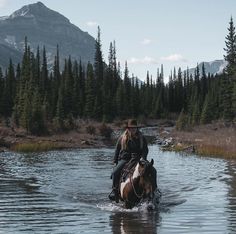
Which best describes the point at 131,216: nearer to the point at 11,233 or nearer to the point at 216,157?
the point at 11,233

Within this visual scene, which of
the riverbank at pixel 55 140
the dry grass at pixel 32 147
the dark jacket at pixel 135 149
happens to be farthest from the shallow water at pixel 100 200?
the riverbank at pixel 55 140

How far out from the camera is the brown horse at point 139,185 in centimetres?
1413

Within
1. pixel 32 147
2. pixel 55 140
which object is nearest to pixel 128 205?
pixel 32 147

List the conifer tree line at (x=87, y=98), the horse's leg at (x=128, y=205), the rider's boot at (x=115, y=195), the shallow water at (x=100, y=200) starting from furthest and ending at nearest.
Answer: the conifer tree line at (x=87, y=98) < the rider's boot at (x=115, y=195) < the horse's leg at (x=128, y=205) < the shallow water at (x=100, y=200)

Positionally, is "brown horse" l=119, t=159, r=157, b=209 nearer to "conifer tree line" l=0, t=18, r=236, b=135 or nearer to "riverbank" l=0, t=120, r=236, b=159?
"riverbank" l=0, t=120, r=236, b=159

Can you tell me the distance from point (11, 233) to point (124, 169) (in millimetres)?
4569

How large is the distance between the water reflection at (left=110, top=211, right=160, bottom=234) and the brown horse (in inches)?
17.9

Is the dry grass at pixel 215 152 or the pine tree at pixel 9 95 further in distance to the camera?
the pine tree at pixel 9 95

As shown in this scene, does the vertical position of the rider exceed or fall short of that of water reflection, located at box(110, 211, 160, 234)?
it exceeds it

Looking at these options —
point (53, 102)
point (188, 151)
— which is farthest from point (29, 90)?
point (188, 151)

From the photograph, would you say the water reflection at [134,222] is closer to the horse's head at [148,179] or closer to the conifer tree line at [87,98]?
the horse's head at [148,179]

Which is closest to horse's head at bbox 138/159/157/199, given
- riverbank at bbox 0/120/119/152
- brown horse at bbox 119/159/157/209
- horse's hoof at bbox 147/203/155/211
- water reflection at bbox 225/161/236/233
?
brown horse at bbox 119/159/157/209

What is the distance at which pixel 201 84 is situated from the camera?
141m

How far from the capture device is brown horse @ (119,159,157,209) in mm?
14133
